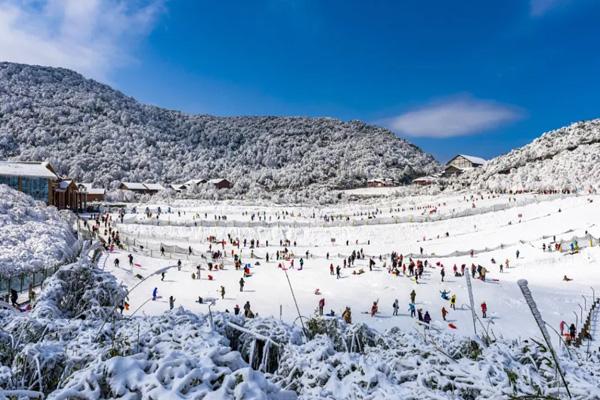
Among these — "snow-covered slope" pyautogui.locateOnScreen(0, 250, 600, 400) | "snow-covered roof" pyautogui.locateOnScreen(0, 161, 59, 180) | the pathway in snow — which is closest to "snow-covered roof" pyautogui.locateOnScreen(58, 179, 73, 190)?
"snow-covered roof" pyautogui.locateOnScreen(0, 161, 59, 180)

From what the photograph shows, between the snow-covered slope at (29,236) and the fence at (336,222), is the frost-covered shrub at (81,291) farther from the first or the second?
the fence at (336,222)

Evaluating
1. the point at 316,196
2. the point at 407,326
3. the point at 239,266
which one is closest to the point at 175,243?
the point at 239,266

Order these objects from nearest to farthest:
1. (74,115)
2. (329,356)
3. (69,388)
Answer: (69,388) < (329,356) < (74,115)

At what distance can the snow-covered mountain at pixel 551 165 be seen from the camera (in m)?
61.2

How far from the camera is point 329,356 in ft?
14.3

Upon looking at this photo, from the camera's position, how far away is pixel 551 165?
69.5 metres

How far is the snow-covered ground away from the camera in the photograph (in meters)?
19.0

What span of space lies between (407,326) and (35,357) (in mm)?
14291

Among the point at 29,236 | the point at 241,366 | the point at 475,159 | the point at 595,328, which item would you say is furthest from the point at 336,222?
the point at 475,159

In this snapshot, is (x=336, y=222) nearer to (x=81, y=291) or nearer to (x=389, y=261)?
(x=389, y=261)

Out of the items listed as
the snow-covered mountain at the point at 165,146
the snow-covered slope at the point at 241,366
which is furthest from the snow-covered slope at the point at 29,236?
the snow-covered mountain at the point at 165,146

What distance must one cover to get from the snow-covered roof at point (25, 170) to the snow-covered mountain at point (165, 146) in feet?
149

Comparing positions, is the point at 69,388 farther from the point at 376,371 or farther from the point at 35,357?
the point at 376,371

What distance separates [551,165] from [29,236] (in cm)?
7375
